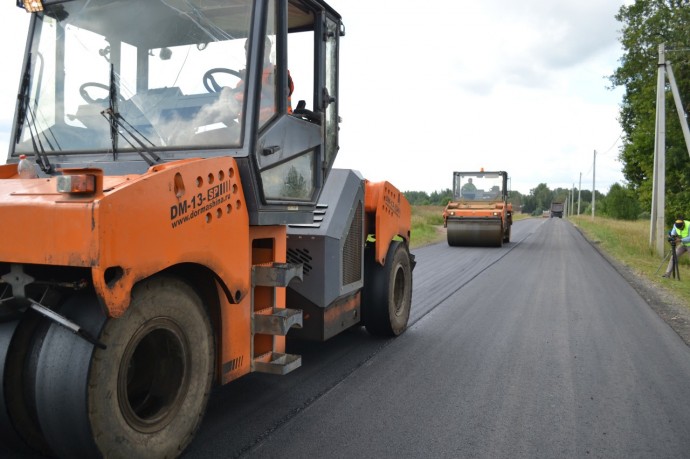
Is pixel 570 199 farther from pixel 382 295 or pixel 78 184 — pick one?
pixel 78 184

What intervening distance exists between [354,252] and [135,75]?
8.23ft

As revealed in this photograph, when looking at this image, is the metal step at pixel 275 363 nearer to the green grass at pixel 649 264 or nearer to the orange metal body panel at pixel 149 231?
the orange metal body panel at pixel 149 231

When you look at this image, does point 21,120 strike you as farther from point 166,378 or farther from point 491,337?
point 491,337

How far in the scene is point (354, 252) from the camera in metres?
5.16

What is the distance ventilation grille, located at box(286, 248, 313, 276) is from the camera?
4.39 metres

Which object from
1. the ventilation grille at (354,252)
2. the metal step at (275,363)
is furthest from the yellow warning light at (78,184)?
the ventilation grille at (354,252)

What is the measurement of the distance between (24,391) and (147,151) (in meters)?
1.33

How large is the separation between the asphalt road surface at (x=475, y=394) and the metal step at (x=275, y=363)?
386 millimetres

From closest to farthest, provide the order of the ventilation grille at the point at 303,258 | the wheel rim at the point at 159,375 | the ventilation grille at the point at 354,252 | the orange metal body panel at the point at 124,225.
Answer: the orange metal body panel at the point at 124,225 < the wheel rim at the point at 159,375 < the ventilation grille at the point at 303,258 < the ventilation grille at the point at 354,252

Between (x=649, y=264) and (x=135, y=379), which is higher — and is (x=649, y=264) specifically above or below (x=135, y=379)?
below

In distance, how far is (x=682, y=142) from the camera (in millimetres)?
21891

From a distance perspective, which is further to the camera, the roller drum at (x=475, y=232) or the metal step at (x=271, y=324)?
the roller drum at (x=475, y=232)

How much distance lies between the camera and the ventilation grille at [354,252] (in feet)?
16.1

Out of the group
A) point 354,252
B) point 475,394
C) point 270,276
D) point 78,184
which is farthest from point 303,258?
point 78,184
